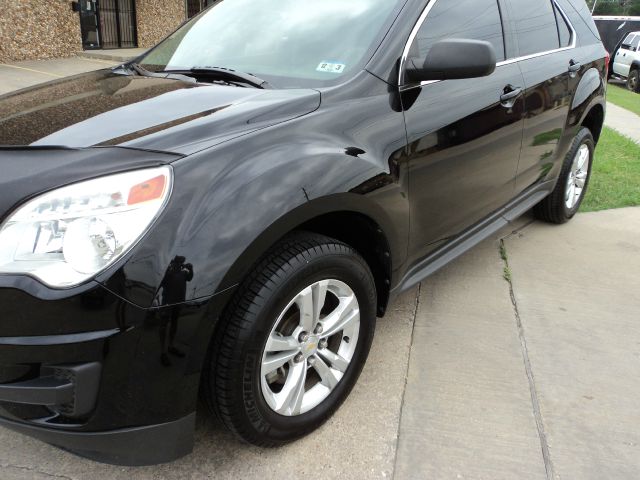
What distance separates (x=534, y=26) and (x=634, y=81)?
59.9 feet

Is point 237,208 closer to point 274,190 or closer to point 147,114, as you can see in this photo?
point 274,190

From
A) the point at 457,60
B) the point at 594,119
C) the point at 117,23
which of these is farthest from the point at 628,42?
the point at 457,60

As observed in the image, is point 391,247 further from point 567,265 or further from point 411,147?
point 567,265

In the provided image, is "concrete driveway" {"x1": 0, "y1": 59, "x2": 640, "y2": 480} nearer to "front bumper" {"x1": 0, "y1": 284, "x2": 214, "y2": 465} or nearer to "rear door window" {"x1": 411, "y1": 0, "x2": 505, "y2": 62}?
"front bumper" {"x1": 0, "y1": 284, "x2": 214, "y2": 465}

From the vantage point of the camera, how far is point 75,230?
4.90ft

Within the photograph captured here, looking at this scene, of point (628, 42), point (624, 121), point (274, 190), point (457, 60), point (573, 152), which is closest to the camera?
point (274, 190)

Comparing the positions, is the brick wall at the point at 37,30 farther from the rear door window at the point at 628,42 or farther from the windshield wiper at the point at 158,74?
the rear door window at the point at 628,42

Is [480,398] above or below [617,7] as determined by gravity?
below

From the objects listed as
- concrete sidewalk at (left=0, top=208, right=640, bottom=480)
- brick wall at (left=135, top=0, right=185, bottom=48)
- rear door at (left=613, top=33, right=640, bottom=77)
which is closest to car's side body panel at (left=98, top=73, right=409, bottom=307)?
concrete sidewalk at (left=0, top=208, right=640, bottom=480)

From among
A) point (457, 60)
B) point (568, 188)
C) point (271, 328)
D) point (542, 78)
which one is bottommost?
point (568, 188)

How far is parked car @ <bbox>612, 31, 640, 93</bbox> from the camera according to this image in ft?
61.0

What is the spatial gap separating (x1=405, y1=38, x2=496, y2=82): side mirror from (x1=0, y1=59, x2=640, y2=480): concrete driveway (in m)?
1.33

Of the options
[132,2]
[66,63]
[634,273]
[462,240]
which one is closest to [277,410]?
[462,240]

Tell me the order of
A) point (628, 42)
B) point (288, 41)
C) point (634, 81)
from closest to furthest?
point (288, 41)
point (634, 81)
point (628, 42)
